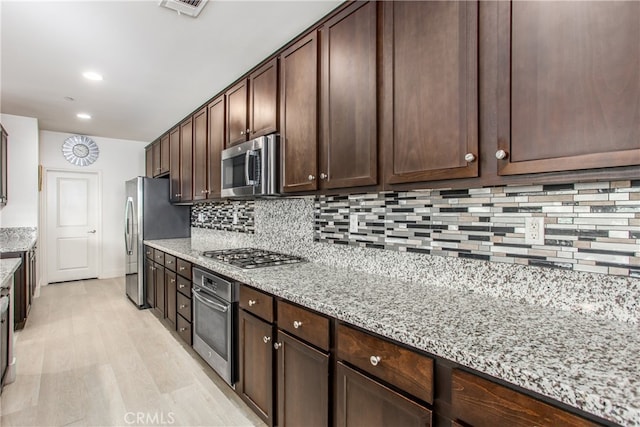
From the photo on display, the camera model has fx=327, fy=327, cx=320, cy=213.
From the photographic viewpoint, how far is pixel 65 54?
2443mm

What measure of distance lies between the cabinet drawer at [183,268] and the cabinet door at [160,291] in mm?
586

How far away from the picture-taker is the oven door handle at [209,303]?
2129mm

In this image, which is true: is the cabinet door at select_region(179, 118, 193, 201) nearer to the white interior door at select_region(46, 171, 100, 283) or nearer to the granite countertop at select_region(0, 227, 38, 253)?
the granite countertop at select_region(0, 227, 38, 253)

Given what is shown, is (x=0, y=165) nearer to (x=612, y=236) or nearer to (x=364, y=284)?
(x=364, y=284)

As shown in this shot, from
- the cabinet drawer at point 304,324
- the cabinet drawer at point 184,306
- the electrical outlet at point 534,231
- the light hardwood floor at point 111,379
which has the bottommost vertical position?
the light hardwood floor at point 111,379

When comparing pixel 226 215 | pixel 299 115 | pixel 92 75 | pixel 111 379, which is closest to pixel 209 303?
pixel 111 379

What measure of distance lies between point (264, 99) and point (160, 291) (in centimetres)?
245

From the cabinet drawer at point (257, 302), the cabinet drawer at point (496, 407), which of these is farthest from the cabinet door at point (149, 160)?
the cabinet drawer at point (496, 407)

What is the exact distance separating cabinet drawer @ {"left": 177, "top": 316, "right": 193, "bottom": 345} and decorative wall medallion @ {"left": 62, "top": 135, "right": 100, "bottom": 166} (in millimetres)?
3953

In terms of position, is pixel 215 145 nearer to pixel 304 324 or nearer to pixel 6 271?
pixel 6 271

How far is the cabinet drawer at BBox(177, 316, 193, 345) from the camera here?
278 centimetres

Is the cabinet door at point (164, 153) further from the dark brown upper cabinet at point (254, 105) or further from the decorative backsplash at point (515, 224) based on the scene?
the decorative backsplash at point (515, 224)

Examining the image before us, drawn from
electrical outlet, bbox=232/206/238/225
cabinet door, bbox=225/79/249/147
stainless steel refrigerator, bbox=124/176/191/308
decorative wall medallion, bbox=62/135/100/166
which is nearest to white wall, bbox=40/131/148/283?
decorative wall medallion, bbox=62/135/100/166

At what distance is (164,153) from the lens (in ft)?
14.8
